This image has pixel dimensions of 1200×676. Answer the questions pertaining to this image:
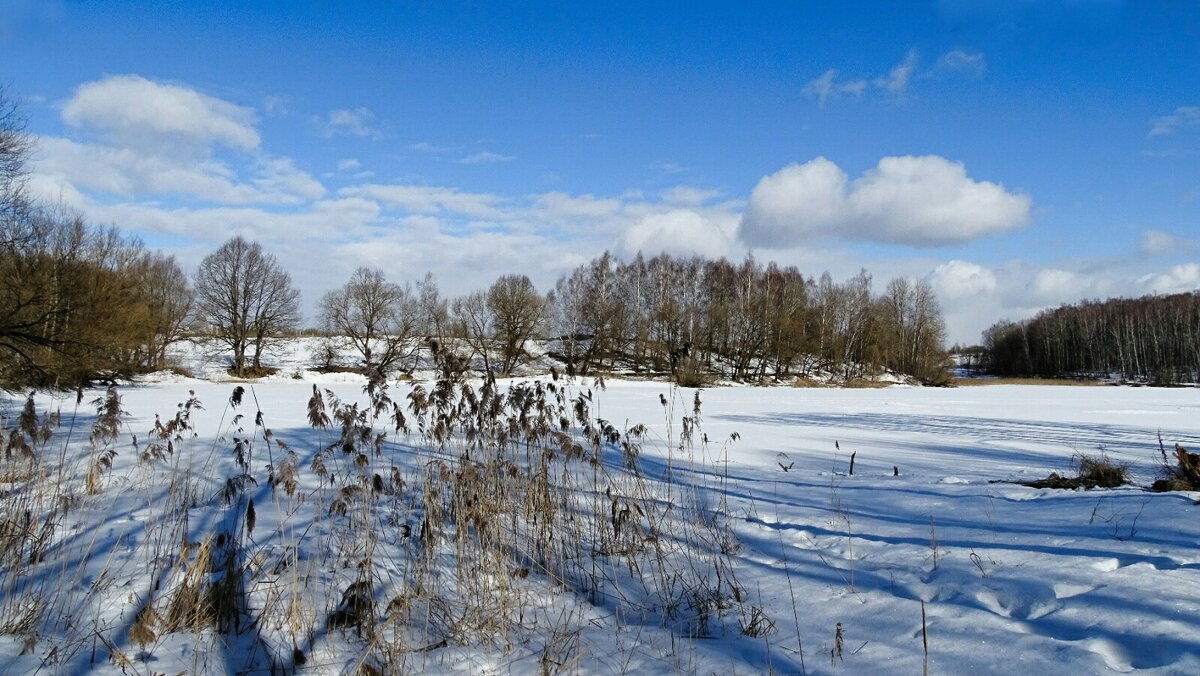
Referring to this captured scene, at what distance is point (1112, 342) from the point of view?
7250 centimetres

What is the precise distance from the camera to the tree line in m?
36.4

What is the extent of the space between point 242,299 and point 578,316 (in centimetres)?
2288

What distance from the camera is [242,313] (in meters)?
40.8

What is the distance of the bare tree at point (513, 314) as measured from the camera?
4247 centimetres

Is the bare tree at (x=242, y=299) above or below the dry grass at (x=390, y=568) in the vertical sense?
above

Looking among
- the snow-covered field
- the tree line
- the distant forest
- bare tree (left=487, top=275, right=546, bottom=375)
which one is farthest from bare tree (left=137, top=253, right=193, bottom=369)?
the distant forest

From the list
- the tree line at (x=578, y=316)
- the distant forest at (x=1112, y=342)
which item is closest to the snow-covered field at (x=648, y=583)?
the tree line at (x=578, y=316)

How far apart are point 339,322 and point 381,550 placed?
139 feet

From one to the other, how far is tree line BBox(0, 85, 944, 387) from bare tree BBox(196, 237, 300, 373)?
0.08 meters

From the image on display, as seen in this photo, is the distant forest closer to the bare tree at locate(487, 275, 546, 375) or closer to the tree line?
the tree line

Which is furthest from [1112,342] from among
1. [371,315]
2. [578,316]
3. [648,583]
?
[648,583]

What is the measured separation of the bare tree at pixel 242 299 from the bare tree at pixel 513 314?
1358 centimetres

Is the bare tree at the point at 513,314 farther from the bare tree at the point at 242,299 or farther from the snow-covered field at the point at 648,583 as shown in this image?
the snow-covered field at the point at 648,583

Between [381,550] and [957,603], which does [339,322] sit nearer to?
[381,550]
